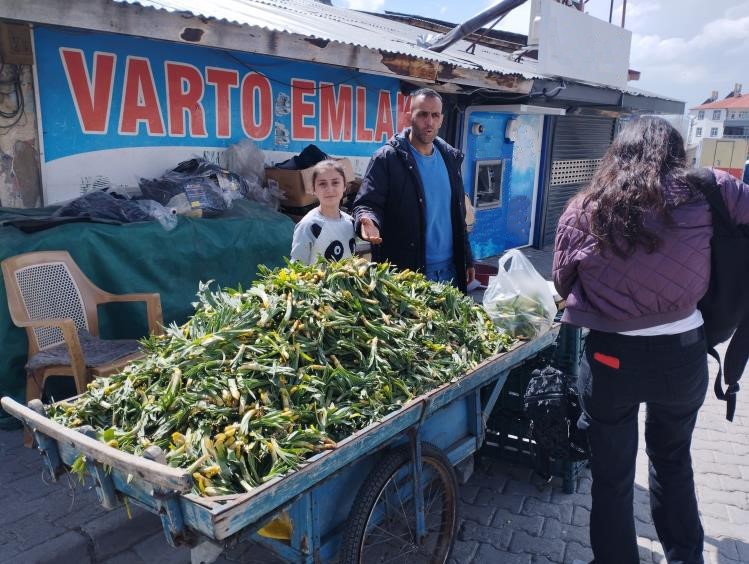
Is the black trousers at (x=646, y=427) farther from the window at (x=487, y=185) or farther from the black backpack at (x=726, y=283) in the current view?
the window at (x=487, y=185)

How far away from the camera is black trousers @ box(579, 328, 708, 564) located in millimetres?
2398

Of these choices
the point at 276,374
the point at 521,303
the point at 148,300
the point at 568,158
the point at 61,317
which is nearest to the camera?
the point at 276,374

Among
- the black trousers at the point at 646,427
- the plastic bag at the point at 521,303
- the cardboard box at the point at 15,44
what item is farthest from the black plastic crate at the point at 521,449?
the cardboard box at the point at 15,44

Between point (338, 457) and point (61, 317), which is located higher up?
point (338, 457)

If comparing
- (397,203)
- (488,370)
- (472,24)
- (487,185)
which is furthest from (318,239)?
(487,185)

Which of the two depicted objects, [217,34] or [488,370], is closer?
[488,370]

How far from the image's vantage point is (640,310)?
2.34m

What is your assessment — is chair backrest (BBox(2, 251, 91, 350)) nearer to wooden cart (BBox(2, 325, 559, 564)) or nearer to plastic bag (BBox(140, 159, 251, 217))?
plastic bag (BBox(140, 159, 251, 217))

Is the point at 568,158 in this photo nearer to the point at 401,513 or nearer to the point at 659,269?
the point at 659,269

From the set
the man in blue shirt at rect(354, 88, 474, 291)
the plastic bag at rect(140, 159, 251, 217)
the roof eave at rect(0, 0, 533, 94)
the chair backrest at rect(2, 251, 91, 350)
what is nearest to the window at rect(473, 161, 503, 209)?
the roof eave at rect(0, 0, 533, 94)

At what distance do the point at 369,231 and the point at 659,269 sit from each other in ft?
5.40

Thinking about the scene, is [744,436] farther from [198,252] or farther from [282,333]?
[198,252]

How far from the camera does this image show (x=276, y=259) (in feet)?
18.1

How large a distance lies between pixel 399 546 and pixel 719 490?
2220 millimetres
